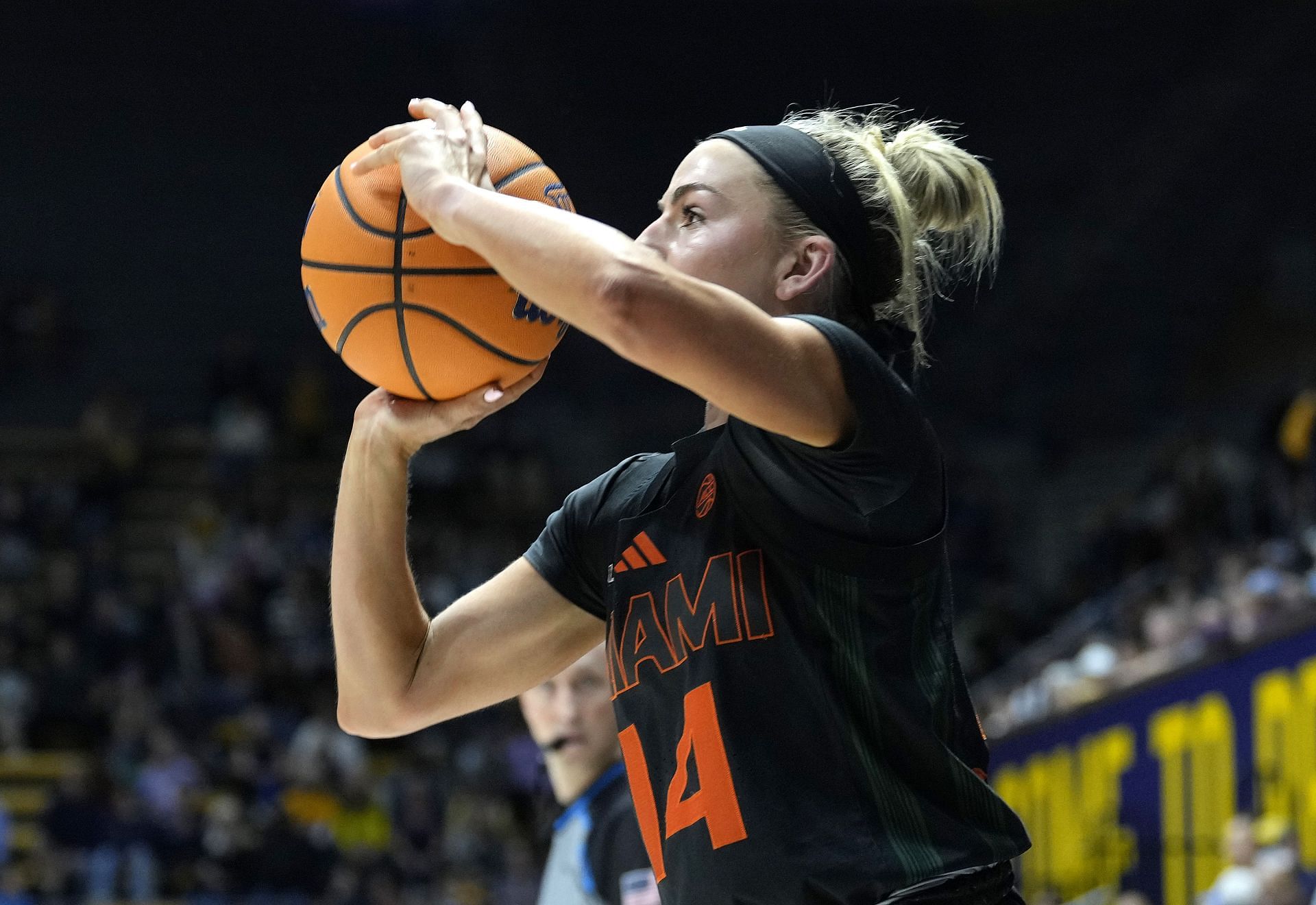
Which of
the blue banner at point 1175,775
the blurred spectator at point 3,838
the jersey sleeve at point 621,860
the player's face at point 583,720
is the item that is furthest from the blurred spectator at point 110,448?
the jersey sleeve at point 621,860

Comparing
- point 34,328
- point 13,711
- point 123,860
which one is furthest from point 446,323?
point 34,328

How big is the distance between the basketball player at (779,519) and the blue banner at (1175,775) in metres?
5.53

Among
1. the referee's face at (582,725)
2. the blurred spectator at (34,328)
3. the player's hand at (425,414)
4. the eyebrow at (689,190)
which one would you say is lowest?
the referee's face at (582,725)

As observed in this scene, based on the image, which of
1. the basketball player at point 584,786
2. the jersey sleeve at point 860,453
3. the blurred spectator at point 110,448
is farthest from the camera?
the blurred spectator at point 110,448

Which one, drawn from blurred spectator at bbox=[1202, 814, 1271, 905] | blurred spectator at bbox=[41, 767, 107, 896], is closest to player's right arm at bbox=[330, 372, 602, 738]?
blurred spectator at bbox=[1202, 814, 1271, 905]

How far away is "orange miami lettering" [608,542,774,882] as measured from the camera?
188 cm

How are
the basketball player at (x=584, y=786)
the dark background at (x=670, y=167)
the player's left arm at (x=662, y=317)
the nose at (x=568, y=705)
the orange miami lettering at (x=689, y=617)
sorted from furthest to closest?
the dark background at (x=670, y=167) → the nose at (x=568, y=705) → the basketball player at (x=584, y=786) → the orange miami lettering at (x=689, y=617) → the player's left arm at (x=662, y=317)

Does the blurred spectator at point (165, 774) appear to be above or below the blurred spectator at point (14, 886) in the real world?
above

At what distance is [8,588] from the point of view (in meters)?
13.8

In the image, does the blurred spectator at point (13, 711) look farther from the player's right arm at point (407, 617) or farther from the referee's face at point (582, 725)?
the player's right arm at point (407, 617)

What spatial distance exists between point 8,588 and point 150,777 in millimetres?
3013

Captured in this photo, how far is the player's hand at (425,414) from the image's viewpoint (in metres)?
2.25

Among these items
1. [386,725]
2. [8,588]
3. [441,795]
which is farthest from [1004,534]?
[386,725]

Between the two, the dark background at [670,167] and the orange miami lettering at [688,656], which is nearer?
the orange miami lettering at [688,656]
